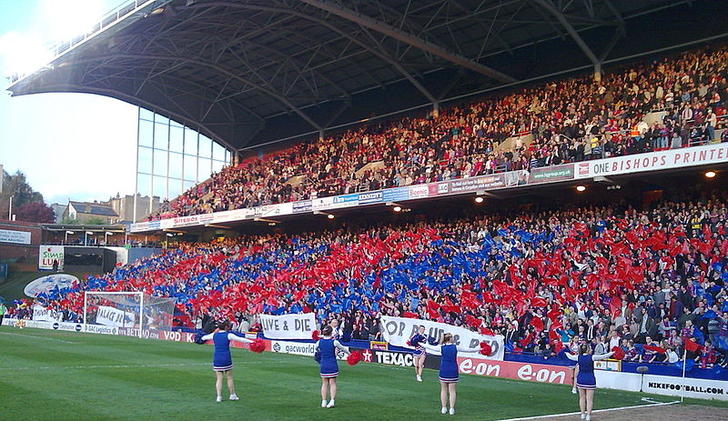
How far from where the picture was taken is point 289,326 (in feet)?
105

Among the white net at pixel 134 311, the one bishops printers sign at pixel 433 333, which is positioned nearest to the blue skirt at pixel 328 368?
the one bishops printers sign at pixel 433 333

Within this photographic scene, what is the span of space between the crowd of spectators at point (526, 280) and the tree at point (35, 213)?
51768mm

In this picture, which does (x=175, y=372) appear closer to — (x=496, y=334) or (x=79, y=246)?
(x=496, y=334)

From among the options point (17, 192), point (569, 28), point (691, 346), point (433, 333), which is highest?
point (569, 28)

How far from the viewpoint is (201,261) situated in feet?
158

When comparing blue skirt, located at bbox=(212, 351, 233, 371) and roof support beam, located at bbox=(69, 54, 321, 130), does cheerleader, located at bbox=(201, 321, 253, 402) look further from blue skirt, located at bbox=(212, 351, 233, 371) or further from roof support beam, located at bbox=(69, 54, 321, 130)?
roof support beam, located at bbox=(69, 54, 321, 130)

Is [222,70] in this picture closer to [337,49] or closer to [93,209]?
[337,49]

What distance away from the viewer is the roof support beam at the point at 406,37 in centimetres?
3269

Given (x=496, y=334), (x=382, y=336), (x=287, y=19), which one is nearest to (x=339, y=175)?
(x=287, y=19)

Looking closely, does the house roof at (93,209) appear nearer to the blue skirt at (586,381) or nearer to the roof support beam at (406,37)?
the roof support beam at (406,37)

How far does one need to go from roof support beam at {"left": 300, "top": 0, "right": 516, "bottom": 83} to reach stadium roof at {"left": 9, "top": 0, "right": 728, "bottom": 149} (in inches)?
2.2

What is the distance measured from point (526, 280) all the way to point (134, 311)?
70.9 feet

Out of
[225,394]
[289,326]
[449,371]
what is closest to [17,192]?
[289,326]

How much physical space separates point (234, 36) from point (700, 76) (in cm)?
2420
